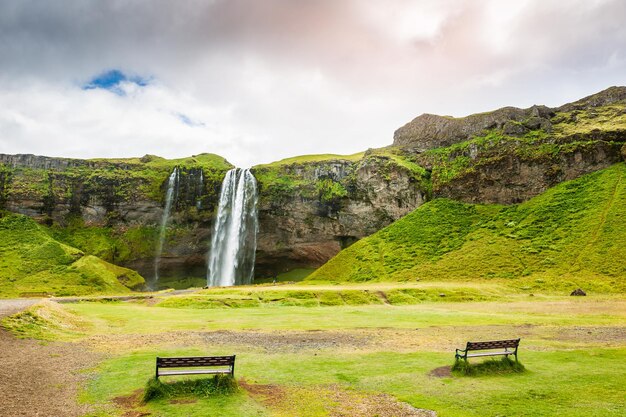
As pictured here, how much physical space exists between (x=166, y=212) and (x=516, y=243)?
78.5m

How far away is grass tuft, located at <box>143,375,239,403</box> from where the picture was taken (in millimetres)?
13398

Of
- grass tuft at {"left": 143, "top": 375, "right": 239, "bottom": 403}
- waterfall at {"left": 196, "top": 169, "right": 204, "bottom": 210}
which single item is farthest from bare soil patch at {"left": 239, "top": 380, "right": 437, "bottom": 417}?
waterfall at {"left": 196, "top": 169, "right": 204, "bottom": 210}

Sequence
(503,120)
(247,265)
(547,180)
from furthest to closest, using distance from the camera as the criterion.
→ 1. (503,120)
2. (247,265)
3. (547,180)

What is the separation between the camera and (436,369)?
1705cm

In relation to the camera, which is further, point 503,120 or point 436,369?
point 503,120

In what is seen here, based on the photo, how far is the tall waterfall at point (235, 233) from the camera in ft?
305

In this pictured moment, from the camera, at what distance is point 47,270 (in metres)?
74.6

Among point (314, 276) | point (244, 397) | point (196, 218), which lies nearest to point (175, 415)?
point (244, 397)

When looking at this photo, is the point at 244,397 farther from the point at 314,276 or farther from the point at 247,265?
the point at 247,265

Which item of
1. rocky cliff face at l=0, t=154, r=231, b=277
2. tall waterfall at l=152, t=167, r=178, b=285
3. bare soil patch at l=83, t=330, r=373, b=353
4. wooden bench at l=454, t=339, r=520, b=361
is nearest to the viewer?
wooden bench at l=454, t=339, r=520, b=361

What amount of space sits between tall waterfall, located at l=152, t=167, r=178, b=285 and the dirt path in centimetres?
8198

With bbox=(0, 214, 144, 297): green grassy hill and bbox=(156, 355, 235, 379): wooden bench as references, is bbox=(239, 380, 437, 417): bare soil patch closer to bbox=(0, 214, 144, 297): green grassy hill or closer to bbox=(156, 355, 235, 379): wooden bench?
bbox=(156, 355, 235, 379): wooden bench

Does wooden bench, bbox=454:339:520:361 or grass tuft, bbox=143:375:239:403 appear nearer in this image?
grass tuft, bbox=143:375:239:403

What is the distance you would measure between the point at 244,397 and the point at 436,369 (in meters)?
7.97
